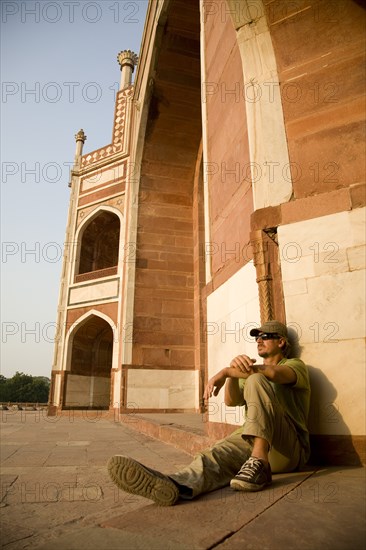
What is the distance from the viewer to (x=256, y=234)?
8.57 feet

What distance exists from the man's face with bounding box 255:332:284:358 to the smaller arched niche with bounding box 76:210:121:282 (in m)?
9.09

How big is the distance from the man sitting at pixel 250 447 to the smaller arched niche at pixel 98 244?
30.7 feet

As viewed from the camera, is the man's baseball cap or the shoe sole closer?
the shoe sole

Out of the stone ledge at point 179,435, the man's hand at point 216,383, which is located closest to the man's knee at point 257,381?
the man's hand at point 216,383

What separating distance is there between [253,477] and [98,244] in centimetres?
1129

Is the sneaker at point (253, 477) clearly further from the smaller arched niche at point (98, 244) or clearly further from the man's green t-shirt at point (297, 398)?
Answer: the smaller arched niche at point (98, 244)

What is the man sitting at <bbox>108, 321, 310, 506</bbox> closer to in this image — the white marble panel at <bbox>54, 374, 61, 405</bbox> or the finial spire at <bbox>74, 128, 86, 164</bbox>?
the white marble panel at <bbox>54, 374, 61, 405</bbox>

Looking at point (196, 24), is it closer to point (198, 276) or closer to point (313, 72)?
point (198, 276)

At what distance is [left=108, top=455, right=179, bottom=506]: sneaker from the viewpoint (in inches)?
49.2

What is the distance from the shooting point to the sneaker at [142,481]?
1.25 metres

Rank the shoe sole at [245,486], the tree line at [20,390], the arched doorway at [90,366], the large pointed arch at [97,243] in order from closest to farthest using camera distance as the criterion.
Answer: the shoe sole at [245,486] → the arched doorway at [90,366] → the large pointed arch at [97,243] → the tree line at [20,390]

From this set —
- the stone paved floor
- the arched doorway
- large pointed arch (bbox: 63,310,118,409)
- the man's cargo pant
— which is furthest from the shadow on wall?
the arched doorway

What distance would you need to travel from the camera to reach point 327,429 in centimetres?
205

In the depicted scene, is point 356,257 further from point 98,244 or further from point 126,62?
point 126,62
